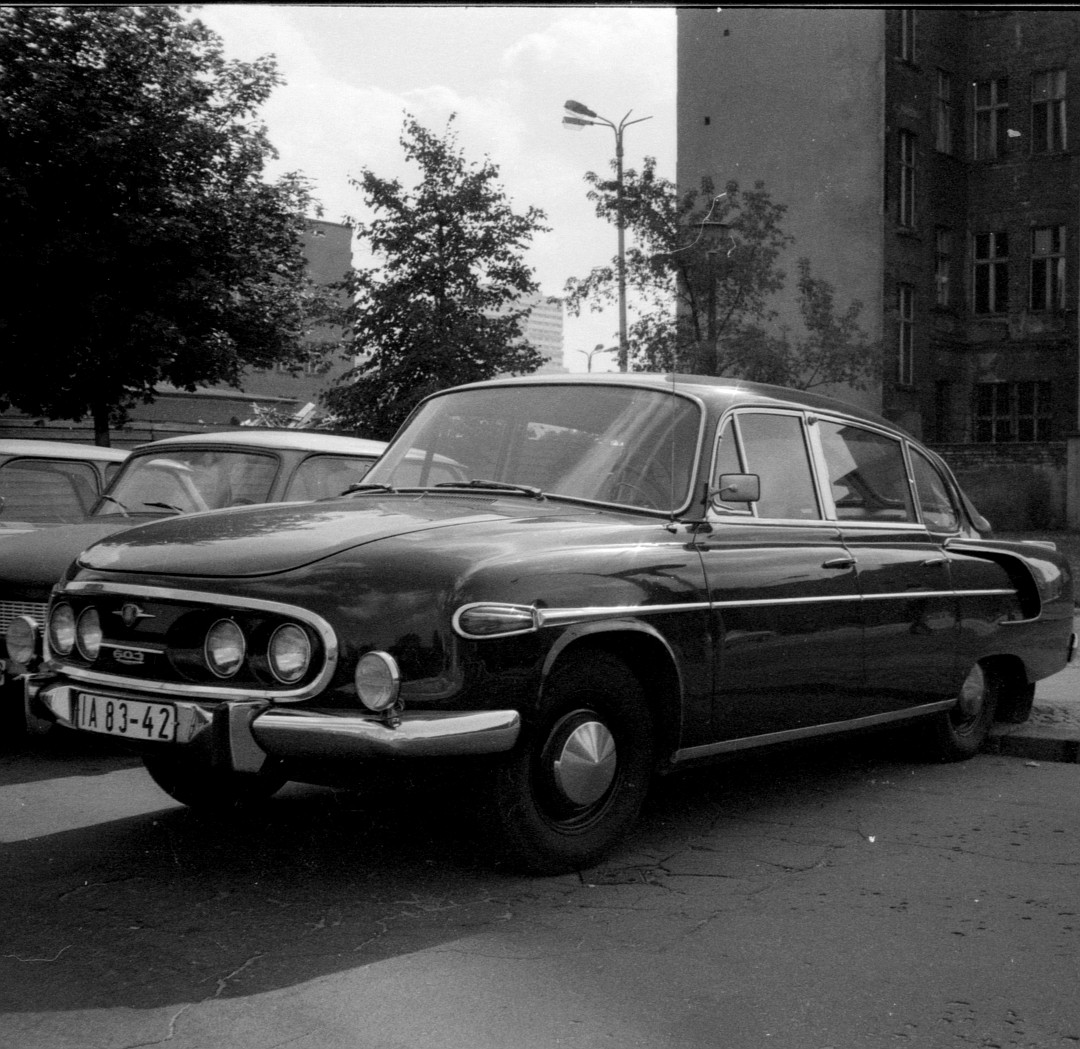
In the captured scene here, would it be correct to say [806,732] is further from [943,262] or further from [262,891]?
[943,262]

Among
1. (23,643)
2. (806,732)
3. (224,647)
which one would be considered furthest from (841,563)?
(23,643)

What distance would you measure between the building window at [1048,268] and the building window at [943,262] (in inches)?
78.4

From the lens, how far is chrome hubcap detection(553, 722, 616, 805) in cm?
470

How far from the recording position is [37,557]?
23.4 feet

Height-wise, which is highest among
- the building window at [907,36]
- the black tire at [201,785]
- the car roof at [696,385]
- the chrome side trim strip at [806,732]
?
the building window at [907,36]

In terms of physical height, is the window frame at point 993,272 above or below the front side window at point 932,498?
above

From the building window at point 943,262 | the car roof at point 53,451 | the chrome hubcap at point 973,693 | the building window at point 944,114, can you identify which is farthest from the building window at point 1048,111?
the chrome hubcap at point 973,693

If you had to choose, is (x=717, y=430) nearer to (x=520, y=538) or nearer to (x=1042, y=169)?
(x=520, y=538)

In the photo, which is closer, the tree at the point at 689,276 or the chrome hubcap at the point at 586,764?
the chrome hubcap at the point at 586,764

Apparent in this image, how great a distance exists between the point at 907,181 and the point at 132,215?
1806cm

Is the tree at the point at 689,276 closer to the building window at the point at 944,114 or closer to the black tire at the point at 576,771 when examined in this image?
the building window at the point at 944,114

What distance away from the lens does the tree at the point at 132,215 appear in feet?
76.2

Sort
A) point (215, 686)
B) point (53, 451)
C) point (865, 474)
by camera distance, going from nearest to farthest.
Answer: point (215, 686)
point (865, 474)
point (53, 451)

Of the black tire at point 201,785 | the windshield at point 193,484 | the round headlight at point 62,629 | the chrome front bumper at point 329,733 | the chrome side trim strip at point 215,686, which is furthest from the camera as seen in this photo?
the windshield at point 193,484
